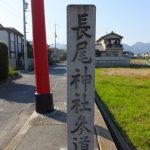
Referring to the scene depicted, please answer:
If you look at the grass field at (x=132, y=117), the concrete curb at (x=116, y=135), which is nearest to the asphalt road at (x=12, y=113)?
the concrete curb at (x=116, y=135)

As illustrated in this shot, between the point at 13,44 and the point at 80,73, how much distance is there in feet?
143

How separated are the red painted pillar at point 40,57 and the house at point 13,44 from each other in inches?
1271

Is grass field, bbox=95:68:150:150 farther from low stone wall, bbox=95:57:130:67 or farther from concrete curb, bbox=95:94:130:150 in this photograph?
low stone wall, bbox=95:57:130:67

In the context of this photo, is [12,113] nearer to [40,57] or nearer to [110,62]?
[40,57]

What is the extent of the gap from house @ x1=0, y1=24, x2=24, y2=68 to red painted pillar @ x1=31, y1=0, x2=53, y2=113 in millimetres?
32282

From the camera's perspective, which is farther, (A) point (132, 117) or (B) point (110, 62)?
(B) point (110, 62)

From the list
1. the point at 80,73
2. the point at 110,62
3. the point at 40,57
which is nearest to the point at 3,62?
the point at 40,57

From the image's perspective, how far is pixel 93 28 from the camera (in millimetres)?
4406

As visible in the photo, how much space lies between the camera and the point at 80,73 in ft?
14.5

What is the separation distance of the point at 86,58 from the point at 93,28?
1.22 feet

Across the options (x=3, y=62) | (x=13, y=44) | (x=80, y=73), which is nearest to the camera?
(x=80, y=73)

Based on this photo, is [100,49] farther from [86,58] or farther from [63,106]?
[86,58]

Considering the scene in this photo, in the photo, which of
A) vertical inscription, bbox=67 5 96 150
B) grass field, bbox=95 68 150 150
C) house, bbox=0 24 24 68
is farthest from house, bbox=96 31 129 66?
vertical inscription, bbox=67 5 96 150

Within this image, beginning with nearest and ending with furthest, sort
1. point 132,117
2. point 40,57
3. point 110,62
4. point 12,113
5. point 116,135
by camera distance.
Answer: point 116,135 < point 132,117 < point 40,57 < point 12,113 < point 110,62
